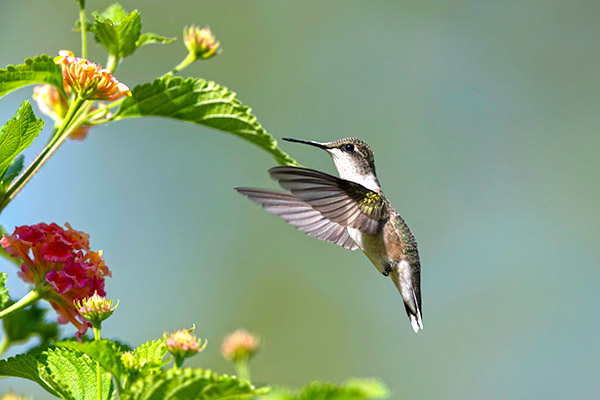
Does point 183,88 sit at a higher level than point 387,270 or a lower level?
lower

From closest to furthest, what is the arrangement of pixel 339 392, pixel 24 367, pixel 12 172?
pixel 339 392 < pixel 24 367 < pixel 12 172

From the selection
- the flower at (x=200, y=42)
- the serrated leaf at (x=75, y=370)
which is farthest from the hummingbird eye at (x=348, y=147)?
the serrated leaf at (x=75, y=370)

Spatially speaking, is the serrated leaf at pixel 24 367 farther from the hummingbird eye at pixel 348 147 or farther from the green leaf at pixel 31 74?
the hummingbird eye at pixel 348 147

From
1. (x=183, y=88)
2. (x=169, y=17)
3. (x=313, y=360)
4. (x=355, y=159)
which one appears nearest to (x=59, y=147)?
(x=183, y=88)

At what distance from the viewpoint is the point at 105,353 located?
1.04 m

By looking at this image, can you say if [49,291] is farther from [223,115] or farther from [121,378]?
[223,115]

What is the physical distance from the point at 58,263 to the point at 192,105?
1.41 ft

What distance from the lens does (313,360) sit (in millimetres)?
6664

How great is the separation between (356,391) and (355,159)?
1404 mm

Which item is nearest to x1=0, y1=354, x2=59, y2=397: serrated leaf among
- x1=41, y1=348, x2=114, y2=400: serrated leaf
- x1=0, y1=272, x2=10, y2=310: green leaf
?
x1=41, y1=348, x2=114, y2=400: serrated leaf

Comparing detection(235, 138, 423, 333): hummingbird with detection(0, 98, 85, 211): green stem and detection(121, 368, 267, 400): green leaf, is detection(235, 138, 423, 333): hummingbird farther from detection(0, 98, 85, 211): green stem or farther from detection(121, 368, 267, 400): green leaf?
detection(121, 368, 267, 400): green leaf

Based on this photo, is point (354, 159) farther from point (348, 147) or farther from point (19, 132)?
point (19, 132)

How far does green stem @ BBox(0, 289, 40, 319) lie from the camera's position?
4.04 feet

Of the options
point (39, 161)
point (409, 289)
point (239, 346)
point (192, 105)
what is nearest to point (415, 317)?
point (409, 289)
